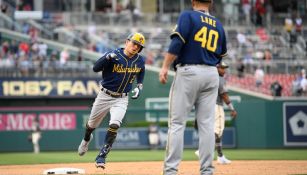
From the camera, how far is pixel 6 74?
30.1 meters

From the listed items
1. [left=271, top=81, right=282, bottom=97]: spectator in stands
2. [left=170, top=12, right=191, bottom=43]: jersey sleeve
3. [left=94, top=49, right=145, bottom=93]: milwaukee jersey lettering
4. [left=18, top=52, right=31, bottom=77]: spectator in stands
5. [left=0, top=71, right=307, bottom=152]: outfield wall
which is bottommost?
[left=0, top=71, right=307, bottom=152]: outfield wall

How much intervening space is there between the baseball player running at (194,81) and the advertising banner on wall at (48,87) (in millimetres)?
20568

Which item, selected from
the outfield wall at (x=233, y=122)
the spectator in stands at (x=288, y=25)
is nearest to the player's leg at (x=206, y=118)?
the outfield wall at (x=233, y=122)

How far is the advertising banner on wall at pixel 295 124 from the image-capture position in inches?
1035

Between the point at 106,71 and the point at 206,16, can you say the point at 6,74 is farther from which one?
the point at 206,16

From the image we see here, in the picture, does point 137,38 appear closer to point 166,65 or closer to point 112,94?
point 112,94

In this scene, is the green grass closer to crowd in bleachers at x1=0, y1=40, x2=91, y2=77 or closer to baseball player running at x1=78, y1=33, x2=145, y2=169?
baseball player running at x1=78, y1=33, x2=145, y2=169

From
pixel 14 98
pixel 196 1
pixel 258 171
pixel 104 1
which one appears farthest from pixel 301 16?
pixel 196 1

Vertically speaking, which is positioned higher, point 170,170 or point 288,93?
point 170,170

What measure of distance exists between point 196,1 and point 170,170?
2.10m

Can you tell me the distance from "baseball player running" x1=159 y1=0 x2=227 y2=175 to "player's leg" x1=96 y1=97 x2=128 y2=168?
3.66 m

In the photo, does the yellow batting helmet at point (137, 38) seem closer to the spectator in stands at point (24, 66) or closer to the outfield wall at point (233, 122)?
the outfield wall at point (233, 122)

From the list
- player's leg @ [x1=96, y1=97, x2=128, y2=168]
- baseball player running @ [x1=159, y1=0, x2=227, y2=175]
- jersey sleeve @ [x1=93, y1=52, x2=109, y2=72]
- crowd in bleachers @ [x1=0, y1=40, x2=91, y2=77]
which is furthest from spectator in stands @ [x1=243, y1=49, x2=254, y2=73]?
baseball player running @ [x1=159, y1=0, x2=227, y2=175]

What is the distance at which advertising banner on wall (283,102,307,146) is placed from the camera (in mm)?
26281
